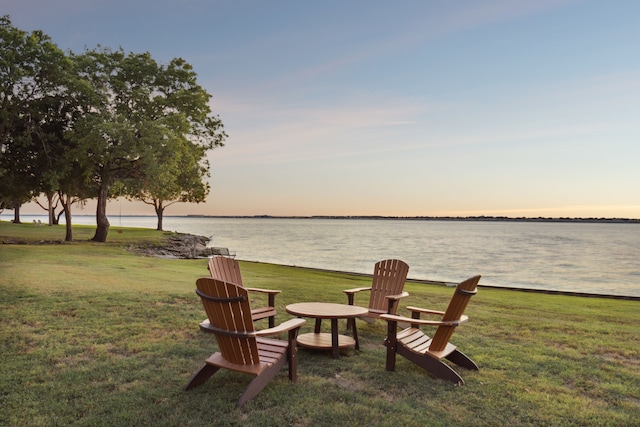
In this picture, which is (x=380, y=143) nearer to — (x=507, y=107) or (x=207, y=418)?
(x=507, y=107)

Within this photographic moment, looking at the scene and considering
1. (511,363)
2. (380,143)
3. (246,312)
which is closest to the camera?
(246,312)

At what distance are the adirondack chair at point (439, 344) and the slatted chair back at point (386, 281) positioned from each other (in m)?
1.80

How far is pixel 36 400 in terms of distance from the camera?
454 cm

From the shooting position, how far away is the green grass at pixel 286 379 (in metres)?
4.32

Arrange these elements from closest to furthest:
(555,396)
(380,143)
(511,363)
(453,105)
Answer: (555,396), (511,363), (453,105), (380,143)

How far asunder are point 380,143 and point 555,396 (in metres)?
32.0

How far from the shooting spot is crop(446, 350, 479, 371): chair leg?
18.9ft

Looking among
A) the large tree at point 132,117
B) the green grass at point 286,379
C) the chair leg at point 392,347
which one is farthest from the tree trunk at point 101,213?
the chair leg at point 392,347

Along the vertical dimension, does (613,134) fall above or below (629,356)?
above

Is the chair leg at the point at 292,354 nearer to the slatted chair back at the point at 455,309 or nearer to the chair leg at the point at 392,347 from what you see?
the chair leg at the point at 392,347

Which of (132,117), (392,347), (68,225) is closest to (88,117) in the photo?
(132,117)

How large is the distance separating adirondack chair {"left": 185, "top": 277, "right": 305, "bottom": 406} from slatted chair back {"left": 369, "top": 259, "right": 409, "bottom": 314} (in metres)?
2.95

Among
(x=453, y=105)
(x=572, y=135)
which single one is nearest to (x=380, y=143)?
(x=453, y=105)

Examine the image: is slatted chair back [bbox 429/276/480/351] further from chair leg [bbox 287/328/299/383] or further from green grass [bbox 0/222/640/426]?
chair leg [bbox 287/328/299/383]
